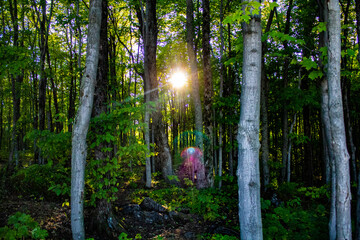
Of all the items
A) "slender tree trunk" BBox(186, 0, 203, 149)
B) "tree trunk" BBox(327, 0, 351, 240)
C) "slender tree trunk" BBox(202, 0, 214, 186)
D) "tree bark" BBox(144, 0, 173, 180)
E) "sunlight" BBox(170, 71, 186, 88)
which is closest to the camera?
"tree trunk" BBox(327, 0, 351, 240)

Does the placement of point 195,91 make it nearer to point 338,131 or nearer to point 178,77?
point 338,131

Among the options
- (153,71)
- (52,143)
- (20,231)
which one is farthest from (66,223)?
(153,71)

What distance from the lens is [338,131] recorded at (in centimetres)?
409

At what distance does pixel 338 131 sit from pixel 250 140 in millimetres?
2280

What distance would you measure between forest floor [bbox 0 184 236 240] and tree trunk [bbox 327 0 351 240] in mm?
2603

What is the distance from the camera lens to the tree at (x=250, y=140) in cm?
314

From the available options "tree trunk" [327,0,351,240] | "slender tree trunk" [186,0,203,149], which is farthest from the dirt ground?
"slender tree trunk" [186,0,203,149]

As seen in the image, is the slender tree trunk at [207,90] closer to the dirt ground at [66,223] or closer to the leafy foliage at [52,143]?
the dirt ground at [66,223]

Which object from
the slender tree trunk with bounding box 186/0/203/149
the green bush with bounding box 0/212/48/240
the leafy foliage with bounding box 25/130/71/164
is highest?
the slender tree trunk with bounding box 186/0/203/149

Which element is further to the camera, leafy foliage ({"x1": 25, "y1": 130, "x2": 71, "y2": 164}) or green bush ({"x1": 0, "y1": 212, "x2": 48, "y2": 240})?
leafy foliage ({"x1": 25, "y1": 130, "x2": 71, "y2": 164})

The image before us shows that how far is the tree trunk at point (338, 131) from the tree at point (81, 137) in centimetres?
490

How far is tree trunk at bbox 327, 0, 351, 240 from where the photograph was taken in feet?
13.0

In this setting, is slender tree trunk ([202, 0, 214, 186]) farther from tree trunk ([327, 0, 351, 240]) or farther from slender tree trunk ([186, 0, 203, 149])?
tree trunk ([327, 0, 351, 240])

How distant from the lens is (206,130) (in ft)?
31.4
